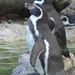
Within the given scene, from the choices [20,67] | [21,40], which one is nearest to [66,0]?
[21,40]

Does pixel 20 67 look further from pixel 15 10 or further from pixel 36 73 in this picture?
pixel 15 10

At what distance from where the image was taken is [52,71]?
4.97 meters

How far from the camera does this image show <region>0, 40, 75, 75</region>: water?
7.01 meters

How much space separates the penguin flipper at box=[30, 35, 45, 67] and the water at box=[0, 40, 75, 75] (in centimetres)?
172

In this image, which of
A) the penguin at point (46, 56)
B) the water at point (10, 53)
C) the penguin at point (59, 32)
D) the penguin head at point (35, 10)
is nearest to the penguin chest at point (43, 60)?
the penguin at point (46, 56)

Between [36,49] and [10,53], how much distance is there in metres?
3.54

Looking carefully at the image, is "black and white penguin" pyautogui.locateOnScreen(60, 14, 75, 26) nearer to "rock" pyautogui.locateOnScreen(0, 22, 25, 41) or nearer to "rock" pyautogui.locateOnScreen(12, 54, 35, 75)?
"rock" pyautogui.locateOnScreen(0, 22, 25, 41)

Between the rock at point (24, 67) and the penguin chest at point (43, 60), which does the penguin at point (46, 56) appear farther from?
the rock at point (24, 67)

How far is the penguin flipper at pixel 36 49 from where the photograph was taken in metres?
4.91

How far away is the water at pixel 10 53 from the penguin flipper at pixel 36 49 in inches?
67.6

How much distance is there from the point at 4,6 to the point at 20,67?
802 cm

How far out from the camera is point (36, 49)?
497cm

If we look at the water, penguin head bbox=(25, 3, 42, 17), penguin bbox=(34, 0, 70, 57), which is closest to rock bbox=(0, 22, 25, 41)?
the water

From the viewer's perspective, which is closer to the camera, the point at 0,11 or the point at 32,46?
the point at 32,46
